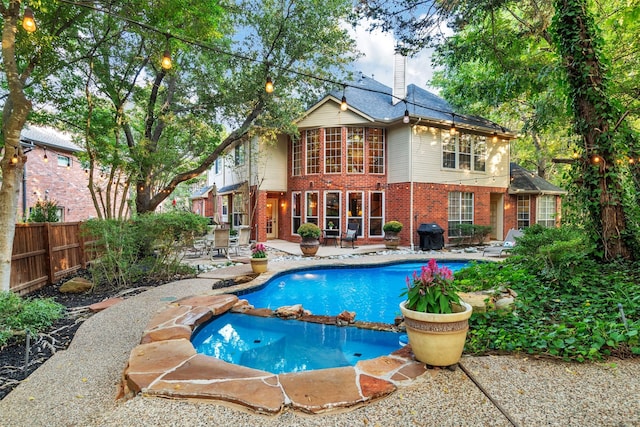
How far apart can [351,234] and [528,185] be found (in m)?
9.61

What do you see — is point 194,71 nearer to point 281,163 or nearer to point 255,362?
point 281,163

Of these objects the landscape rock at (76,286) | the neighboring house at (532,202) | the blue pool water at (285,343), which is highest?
the neighboring house at (532,202)

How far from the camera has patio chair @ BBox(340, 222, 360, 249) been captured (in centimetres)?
1248

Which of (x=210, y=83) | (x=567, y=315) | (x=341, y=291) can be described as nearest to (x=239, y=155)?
(x=210, y=83)

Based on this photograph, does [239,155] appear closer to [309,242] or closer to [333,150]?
[333,150]

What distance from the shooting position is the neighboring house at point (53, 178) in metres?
14.8

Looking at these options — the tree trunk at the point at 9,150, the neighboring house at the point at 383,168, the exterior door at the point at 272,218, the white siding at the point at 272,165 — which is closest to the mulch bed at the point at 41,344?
the tree trunk at the point at 9,150

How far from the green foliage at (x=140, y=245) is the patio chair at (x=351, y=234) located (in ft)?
21.5

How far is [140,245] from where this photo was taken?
677 centimetres

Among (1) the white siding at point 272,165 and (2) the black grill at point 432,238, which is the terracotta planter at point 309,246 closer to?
(2) the black grill at point 432,238

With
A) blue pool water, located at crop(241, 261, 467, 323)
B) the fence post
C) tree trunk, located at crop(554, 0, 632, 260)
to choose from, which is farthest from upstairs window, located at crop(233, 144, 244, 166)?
tree trunk, located at crop(554, 0, 632, 260)

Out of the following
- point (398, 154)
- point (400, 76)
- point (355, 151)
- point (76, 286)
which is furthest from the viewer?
point (400, 76)

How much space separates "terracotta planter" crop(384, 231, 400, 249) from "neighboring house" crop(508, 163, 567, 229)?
23.8ft

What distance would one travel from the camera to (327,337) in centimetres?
429
